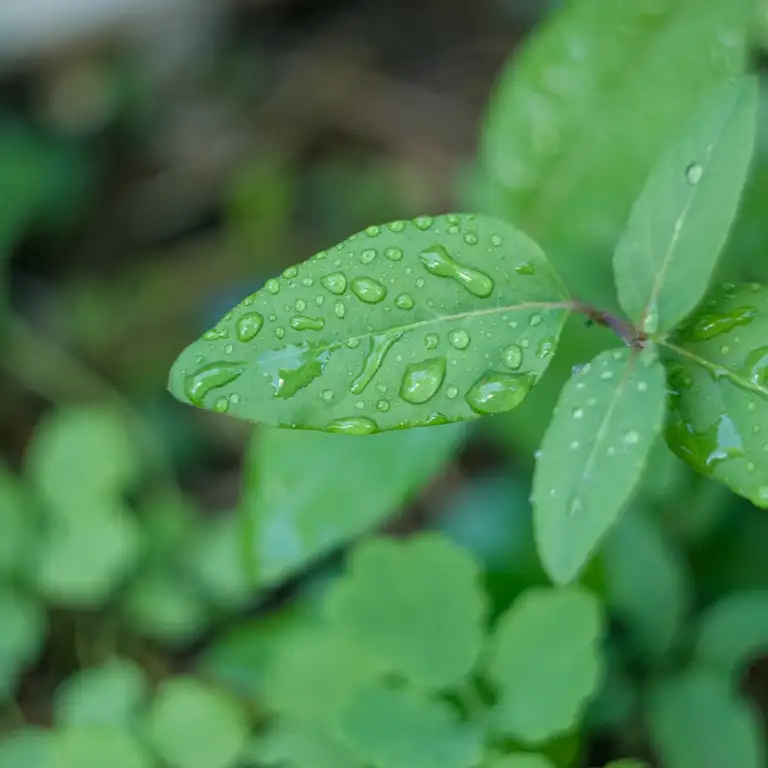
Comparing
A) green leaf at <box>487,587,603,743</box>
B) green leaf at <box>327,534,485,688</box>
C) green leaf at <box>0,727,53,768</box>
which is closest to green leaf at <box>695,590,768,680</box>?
green leaf at <box>487,587,603,743</box>

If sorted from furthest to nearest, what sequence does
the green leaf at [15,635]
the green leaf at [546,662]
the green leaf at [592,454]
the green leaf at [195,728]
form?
the green leaf at [15,635]
the green leaf at [195,728]
the green leaf at [546,662]
the green leaf at [592,454]

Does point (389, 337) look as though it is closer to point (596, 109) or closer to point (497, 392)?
point (497, 392)

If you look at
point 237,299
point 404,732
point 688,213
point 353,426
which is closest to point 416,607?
point 404,732

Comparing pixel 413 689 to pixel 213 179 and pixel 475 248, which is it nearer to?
pixel 475 248

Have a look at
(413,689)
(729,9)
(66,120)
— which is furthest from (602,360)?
(66,120)

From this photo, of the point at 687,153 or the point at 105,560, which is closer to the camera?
the point at 687,153

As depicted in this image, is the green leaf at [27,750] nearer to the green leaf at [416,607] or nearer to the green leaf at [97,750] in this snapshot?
the green leaf at [97,750]

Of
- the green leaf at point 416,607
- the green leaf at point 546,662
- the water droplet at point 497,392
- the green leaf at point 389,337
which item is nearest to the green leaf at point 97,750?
the green leaf at point 416,607
